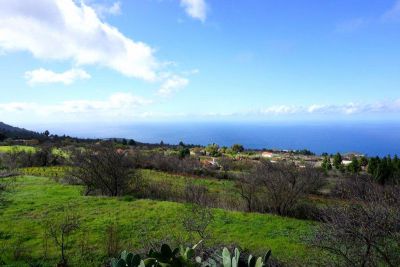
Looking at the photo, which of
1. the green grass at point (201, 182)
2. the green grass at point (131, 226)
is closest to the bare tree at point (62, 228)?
the green grass at point (131, 226)

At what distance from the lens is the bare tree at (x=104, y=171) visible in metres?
24.7

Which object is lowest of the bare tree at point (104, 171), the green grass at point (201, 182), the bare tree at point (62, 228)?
the green grass at point (201, 182)

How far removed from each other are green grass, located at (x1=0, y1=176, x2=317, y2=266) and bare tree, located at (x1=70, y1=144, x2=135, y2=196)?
182cm

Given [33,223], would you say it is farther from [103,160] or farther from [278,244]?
[278,244]

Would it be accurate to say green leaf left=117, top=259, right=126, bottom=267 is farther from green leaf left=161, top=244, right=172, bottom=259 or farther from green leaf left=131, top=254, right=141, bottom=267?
green leaf left=161, top=244, right=172, bottom=259

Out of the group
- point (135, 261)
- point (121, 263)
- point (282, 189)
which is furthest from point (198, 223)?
point (121, 263)

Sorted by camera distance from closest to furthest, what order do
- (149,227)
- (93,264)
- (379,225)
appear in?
(379,225) < (93,264) < (149,227)

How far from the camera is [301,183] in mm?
22312

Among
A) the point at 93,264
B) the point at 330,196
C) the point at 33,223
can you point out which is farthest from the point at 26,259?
the point at 330,196

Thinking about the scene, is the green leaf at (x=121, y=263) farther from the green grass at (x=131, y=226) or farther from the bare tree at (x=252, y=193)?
the bare tree at (x=252, y=193)

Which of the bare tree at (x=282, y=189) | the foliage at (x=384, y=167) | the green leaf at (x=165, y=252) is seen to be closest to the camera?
the green leaf at (x=165, y=252)

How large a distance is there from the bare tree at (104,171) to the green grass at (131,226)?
1.82 m

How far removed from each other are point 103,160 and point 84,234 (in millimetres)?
10526

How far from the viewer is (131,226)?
16.4m
